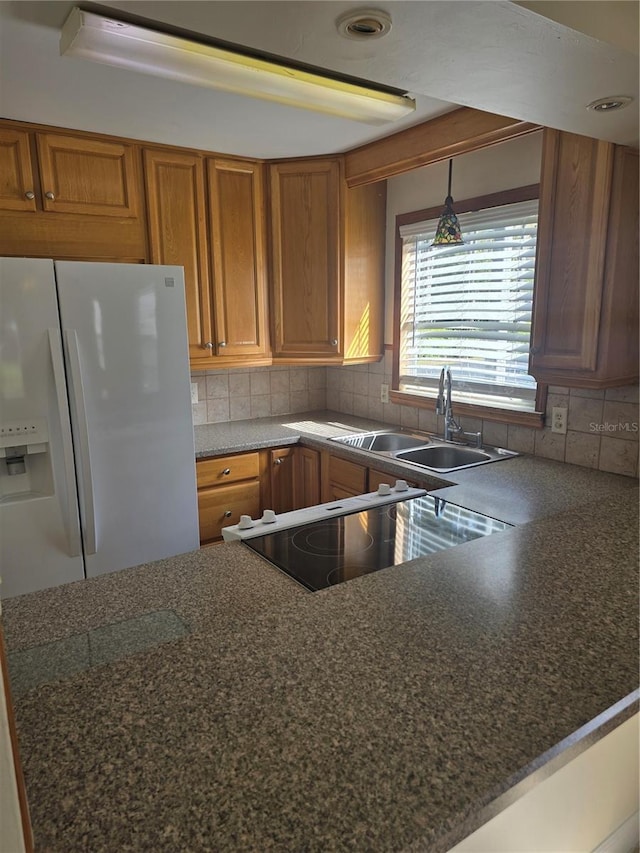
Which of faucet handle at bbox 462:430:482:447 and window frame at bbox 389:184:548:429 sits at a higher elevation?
window frame at bbox 389:184:548:429

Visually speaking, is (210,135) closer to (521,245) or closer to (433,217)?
(433,217)

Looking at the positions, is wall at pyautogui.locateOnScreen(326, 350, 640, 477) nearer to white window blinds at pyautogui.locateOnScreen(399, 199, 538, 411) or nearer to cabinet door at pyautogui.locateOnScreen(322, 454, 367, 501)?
white window blinds at pyautogui.locateOnScreen(399, 199, 538, 411)

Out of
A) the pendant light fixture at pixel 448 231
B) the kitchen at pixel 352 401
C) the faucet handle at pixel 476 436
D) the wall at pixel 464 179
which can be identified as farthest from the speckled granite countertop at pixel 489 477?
the pendant light fixture at pixel 448 231

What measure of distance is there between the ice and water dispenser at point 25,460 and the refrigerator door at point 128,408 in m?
0.11

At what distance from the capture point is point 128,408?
2.09m

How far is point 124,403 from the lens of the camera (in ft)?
6.81

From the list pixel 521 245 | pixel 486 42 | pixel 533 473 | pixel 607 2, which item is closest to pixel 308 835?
pixel 486 42

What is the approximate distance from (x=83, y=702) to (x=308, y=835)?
397mm

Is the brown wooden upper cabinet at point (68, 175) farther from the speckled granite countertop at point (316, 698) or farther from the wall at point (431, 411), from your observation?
the speckled granite countertop at point (316, 698)

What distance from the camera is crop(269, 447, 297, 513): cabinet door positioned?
2797 millimetres

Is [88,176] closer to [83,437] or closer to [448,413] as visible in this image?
[83,437]

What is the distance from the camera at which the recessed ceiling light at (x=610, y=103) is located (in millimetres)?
1320

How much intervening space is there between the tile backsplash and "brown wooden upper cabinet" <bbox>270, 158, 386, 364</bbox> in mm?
335

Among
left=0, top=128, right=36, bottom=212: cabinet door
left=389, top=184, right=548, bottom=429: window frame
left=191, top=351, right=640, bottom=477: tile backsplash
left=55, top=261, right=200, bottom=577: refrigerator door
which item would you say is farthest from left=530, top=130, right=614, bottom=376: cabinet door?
left=0, top=128, right=36, bottom=212: cabinet door
